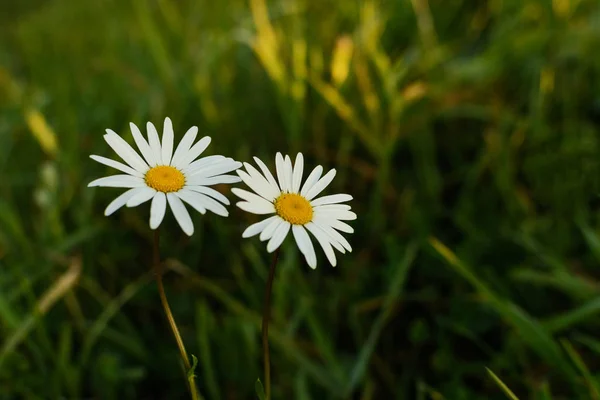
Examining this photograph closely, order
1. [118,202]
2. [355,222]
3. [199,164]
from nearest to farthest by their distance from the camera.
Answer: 1. [118,202]
2. [199,164]
3. [355,222]

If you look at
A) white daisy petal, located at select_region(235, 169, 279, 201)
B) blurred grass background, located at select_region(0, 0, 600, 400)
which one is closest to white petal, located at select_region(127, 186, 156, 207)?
white daisy petal, located at select_region(235, 169, 279, 201)

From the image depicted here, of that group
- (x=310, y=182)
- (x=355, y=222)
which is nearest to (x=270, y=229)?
(x=310, y=182)

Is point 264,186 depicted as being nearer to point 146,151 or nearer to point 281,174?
point 281,174

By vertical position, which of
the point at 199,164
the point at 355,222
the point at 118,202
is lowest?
the point at 118,202

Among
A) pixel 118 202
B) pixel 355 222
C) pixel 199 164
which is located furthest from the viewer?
pixel 355 222

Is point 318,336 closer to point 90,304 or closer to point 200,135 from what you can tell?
point 90,304

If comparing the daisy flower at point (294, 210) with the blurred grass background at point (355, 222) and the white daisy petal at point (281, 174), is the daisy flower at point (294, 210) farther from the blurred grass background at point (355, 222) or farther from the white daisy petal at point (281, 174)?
the blurred grass background at point (355, 222)

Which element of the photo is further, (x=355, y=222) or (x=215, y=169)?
(x=355, y=222)
